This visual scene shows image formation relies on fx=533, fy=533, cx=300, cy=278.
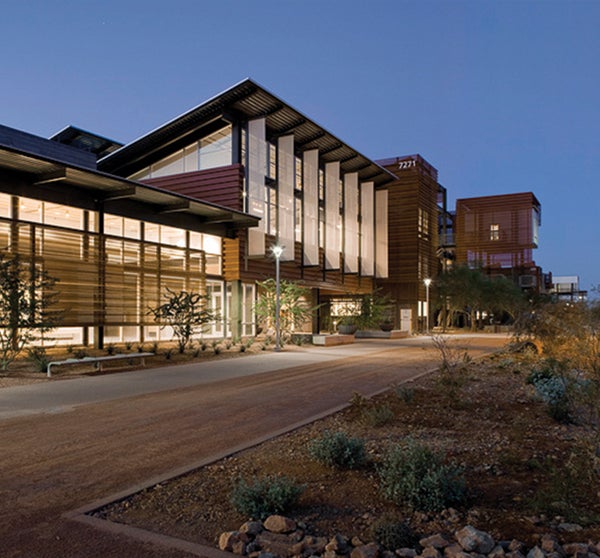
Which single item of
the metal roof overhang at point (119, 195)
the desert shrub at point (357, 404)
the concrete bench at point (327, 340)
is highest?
the metal roof overhang at point (119, 195)

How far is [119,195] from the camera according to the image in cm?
1928

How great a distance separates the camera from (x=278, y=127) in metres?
29.9

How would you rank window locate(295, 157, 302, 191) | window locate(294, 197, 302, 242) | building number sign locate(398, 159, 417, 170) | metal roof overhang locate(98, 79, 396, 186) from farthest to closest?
1. building number sign locate(398, 159, 417, 170)
2. window locate(295, 157, 302, 191)
3. window locate(294, 197, 302, 242)
4. metal roof overhang locate(98, 79, 396, 186)

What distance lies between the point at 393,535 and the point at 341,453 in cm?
168

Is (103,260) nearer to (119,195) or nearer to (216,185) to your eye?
(119,195)

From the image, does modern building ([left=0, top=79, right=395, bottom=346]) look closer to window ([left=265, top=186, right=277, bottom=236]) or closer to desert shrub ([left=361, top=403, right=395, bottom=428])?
window ([left=265, top=186, right=277, bottom=236])

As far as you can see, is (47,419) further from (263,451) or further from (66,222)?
(66,222)

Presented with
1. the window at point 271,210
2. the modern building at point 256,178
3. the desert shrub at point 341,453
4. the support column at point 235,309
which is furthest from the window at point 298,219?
the desert shrub at point 341,453

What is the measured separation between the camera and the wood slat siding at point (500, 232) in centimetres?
6638

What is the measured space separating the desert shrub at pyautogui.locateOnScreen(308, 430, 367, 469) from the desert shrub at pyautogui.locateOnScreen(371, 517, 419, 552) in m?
1.48

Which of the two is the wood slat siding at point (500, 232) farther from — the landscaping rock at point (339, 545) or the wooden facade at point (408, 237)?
the landscaping rock at point (339, 545)

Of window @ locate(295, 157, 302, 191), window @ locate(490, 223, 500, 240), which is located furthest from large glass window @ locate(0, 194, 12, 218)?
window @ locate(490, 223, 500, 240)

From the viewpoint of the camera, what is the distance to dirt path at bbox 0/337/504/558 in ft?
12.3

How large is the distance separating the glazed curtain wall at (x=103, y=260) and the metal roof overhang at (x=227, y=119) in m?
6.69
